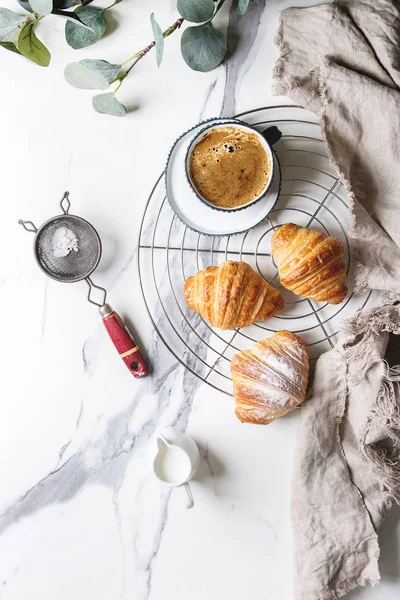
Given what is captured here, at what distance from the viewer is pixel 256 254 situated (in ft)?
5.18

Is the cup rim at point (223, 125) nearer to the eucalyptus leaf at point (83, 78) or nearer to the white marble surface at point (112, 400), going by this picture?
the white marble surface at point (112, 400)

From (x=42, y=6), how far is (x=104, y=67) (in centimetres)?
21

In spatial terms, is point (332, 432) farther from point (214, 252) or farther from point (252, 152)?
point (252, 152)

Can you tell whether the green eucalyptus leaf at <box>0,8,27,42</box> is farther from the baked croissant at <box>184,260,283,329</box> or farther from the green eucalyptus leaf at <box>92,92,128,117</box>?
the baked croissant at <box>184,260,283,329</box>

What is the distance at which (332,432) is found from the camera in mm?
1522

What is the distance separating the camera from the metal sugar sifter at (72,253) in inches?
61.5

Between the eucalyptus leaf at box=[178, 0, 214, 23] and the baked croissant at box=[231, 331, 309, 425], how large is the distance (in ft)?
2.77

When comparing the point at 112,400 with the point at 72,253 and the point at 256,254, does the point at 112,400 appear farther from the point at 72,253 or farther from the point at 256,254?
the point at 256,254

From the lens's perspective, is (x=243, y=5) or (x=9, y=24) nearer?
(x=243, y=5)

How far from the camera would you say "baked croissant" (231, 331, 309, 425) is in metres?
1.44

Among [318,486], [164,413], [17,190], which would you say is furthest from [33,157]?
[318,486]

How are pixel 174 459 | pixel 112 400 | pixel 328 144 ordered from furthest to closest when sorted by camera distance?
pixel 112 400 → pixel 174 459 → pixel 328 144

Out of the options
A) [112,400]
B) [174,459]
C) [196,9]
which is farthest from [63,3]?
[174,459]

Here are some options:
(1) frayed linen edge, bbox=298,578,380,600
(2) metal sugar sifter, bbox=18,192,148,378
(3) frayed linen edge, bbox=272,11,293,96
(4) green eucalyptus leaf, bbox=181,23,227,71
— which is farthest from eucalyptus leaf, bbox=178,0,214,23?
(1) frayed linen edge, bbox=298,578,380,600
